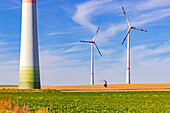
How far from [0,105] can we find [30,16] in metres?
29.9

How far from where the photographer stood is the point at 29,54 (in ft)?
151

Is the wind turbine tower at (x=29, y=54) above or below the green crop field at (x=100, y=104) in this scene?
above

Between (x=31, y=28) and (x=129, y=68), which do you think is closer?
(x=31, y=28)

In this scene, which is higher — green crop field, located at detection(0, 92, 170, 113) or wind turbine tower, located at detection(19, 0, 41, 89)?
wind turbine tower, located at detection(19, 0, 41, 89)

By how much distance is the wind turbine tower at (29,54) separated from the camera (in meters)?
46.2

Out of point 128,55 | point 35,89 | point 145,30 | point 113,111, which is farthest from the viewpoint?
point 145,30

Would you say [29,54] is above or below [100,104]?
above

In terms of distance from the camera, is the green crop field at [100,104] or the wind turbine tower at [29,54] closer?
the green crop field at [100,104]

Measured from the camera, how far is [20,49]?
156 ft

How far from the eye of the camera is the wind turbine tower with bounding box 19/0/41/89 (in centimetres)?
4616

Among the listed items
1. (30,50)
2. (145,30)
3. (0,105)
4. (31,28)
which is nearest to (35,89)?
(30,50)

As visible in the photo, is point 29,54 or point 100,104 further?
point 29,54

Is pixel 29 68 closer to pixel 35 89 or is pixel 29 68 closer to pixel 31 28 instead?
pixel 35 89

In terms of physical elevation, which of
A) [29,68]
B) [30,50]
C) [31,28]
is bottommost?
[29,68]
